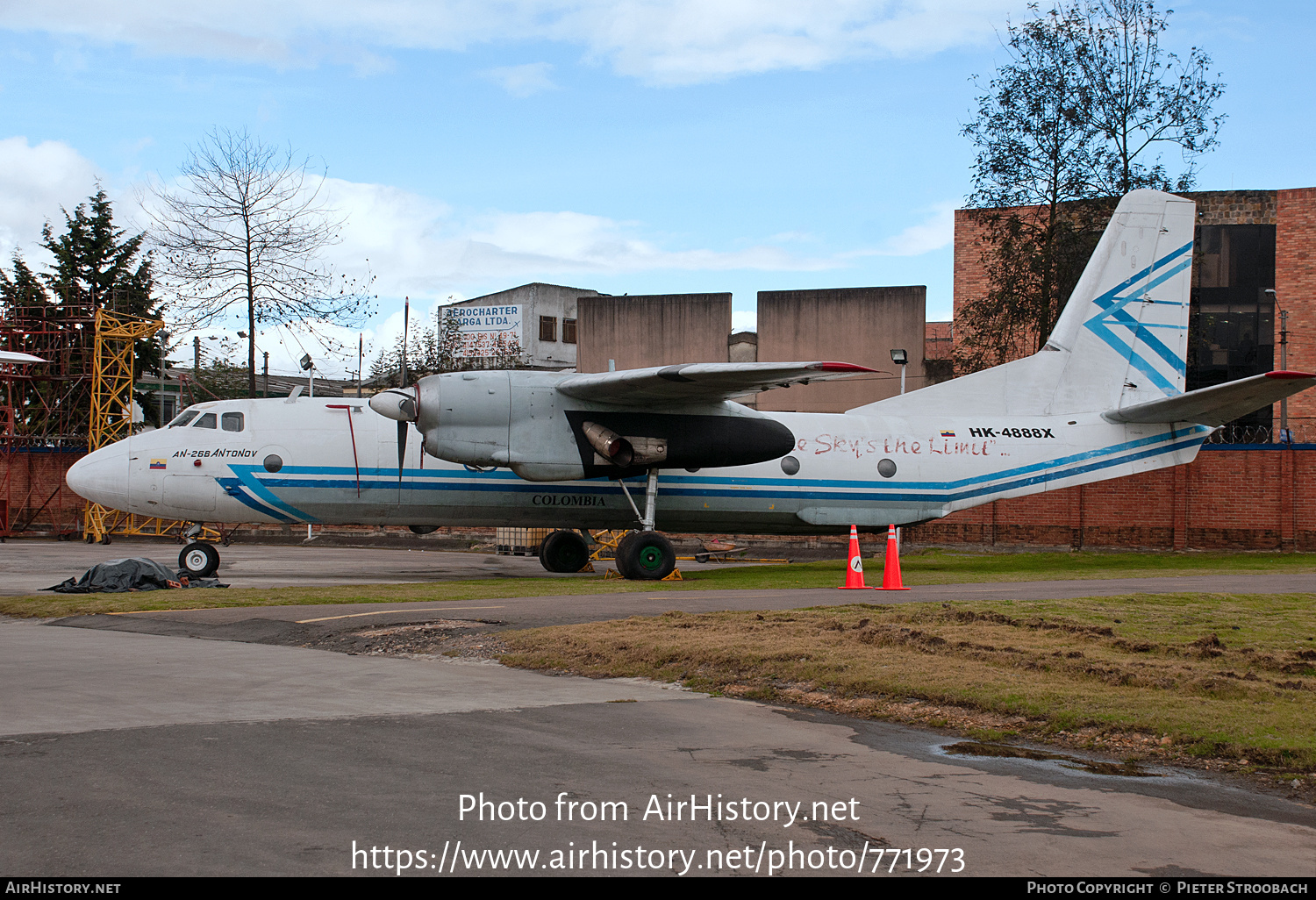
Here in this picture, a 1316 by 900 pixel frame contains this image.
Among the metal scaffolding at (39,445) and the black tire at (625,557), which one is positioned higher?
the metal scaffolding at (39,445)

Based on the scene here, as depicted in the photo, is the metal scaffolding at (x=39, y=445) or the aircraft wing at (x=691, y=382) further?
the metal scaffolding at (x=39, y=445)

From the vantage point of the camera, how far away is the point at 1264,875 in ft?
13.0

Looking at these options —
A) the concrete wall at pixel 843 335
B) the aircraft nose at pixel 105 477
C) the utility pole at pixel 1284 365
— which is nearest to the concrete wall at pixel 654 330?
the concrete wall at pixel 843 335

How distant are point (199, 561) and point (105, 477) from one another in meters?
2.81

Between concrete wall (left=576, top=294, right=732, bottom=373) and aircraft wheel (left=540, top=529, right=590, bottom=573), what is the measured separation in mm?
17340

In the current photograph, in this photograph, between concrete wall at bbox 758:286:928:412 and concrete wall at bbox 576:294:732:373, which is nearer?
Result: concrete wall at bbox 758:286:928:412

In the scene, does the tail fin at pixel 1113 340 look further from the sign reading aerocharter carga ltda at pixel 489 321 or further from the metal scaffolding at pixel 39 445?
the sign reading aerocharter carga ltda at pixel 489 321

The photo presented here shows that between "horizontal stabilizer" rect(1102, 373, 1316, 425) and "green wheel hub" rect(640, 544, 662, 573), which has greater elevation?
"horizontal stabilizer" rect(1102, 373, 1316, 425)

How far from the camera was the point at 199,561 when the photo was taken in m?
18.4

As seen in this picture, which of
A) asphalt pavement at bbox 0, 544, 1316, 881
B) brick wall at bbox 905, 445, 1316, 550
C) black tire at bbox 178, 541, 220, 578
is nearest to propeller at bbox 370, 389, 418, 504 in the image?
black tire at bbox 178, 541, 220, 578

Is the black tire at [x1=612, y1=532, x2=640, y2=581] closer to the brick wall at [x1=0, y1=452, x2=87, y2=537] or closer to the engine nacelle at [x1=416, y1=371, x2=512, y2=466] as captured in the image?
the engine nacelle at [x1=416, y1=371, x2=512, y2=466]

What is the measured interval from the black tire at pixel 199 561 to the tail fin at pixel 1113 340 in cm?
1319

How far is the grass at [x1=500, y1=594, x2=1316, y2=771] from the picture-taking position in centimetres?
662

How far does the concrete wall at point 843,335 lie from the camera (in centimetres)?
3691
